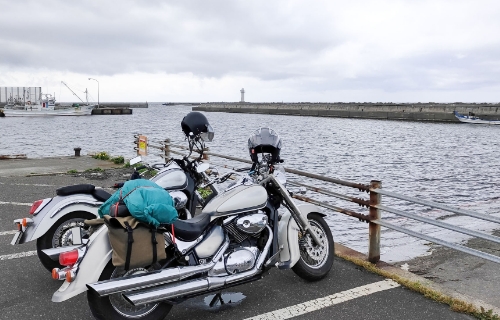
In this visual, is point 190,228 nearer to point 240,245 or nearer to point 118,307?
point 240,245

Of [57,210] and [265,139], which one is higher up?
→ [265,139]

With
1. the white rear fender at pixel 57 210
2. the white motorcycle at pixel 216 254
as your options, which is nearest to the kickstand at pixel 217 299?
the white motorcycle at pixel 216 254

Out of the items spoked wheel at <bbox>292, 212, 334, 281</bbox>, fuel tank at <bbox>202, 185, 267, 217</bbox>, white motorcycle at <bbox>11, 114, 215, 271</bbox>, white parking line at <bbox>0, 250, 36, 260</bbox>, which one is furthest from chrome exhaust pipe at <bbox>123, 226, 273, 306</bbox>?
white parking line at <bbox>0, 250, 36, 260</bbox>

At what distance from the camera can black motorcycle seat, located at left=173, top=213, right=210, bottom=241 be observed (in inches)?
162

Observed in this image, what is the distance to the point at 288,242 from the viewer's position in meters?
4.79

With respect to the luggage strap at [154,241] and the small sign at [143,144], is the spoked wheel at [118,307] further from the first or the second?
the small sign at [143,144]

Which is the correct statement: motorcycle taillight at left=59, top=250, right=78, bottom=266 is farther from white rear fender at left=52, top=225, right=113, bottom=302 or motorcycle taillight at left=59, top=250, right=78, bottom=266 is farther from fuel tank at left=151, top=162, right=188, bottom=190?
fuel tank at left=151, top=162, right=188, bottom=190

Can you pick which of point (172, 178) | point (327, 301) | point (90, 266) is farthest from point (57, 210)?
point (327, 301)

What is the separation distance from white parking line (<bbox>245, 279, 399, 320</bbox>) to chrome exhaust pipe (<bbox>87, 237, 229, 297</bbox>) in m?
0.72

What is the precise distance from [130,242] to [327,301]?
2.17 m

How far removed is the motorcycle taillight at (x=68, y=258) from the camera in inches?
146

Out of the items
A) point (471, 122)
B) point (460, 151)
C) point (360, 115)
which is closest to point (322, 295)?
point (460, 151)

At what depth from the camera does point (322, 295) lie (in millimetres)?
4871

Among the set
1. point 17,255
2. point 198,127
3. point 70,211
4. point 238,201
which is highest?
point 198,127
